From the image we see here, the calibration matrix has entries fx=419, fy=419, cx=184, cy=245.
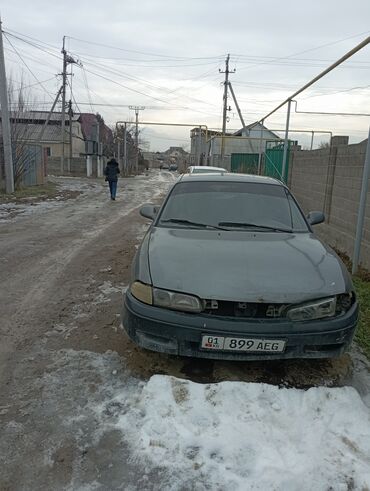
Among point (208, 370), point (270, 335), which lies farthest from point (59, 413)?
point (270, 335)

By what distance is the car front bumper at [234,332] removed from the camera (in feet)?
9.24

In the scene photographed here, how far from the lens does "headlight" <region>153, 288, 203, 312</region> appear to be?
113 inches

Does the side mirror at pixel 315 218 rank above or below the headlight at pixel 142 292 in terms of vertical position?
above

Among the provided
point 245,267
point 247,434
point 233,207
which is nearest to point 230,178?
point 233,207

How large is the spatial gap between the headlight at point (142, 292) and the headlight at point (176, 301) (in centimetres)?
4

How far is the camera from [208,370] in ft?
10.5

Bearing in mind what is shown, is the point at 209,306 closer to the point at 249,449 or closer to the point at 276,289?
the point at 276,289

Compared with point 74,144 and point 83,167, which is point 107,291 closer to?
point 83,167

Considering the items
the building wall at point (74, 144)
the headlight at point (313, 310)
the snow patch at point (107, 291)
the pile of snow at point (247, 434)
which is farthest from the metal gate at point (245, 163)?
the building wall at point (74, 144)

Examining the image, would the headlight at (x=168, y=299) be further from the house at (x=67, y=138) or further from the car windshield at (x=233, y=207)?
the house at (x=67, y=138)

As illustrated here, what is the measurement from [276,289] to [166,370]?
106cm

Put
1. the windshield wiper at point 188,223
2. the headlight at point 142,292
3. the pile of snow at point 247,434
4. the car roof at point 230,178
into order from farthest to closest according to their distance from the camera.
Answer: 1. the car roof at point 230,178
2. the windshield wiper at point 188,223
3. the headlight at point 142,292
4. the pile of snow at point 247,434

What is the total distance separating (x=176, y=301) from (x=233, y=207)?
1.65 metres

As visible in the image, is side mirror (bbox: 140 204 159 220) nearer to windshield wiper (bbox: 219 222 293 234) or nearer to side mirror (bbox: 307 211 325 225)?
windshield wiper (bbox: 219 222 293 234)
